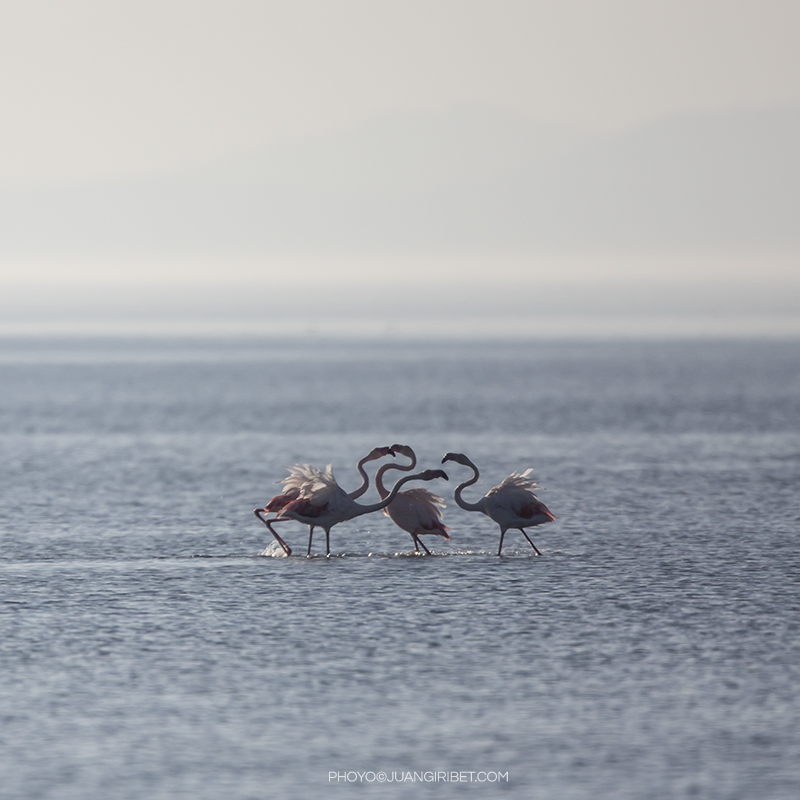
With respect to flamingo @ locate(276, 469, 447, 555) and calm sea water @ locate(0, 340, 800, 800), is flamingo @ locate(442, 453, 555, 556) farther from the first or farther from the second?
flamingo @ locate(276, 469, 447, 555)

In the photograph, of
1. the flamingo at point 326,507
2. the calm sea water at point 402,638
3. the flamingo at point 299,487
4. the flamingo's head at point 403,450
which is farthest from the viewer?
the flamingo's head at point 403,450

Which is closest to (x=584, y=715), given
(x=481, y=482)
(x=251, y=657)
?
(x=251, y=657)

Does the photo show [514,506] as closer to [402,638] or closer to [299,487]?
[299,487]

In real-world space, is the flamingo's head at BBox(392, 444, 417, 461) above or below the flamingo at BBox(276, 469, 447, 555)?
above

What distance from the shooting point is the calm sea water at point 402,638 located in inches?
429

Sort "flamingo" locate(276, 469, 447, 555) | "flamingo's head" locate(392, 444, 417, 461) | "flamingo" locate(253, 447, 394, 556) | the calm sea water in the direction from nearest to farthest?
the calm sea water < "flamingo" locate(276, 469, 447, 555) < "flamingo" locate(253, 447, 394, 556) < "flamingo's head" locate(392, 444, 417, 461)

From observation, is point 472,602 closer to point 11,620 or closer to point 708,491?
point 11,620

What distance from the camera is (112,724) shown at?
1187 cm

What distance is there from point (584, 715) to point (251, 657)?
348 centimetres

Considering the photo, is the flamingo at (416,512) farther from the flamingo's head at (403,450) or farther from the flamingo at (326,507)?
the flamingo at (326,507)

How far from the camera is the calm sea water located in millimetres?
10891

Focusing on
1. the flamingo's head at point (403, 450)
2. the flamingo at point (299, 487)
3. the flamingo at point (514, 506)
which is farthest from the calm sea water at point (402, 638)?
the flamingo's head at point (403, 450)

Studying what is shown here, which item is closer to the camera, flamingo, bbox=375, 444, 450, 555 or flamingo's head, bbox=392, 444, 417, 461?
flamingo, bbox=375, 444, 450, 555

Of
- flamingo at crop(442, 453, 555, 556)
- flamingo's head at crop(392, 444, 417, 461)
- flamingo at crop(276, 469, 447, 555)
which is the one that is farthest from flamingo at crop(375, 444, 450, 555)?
flamingo at crop(442, 453, 555, 556)
